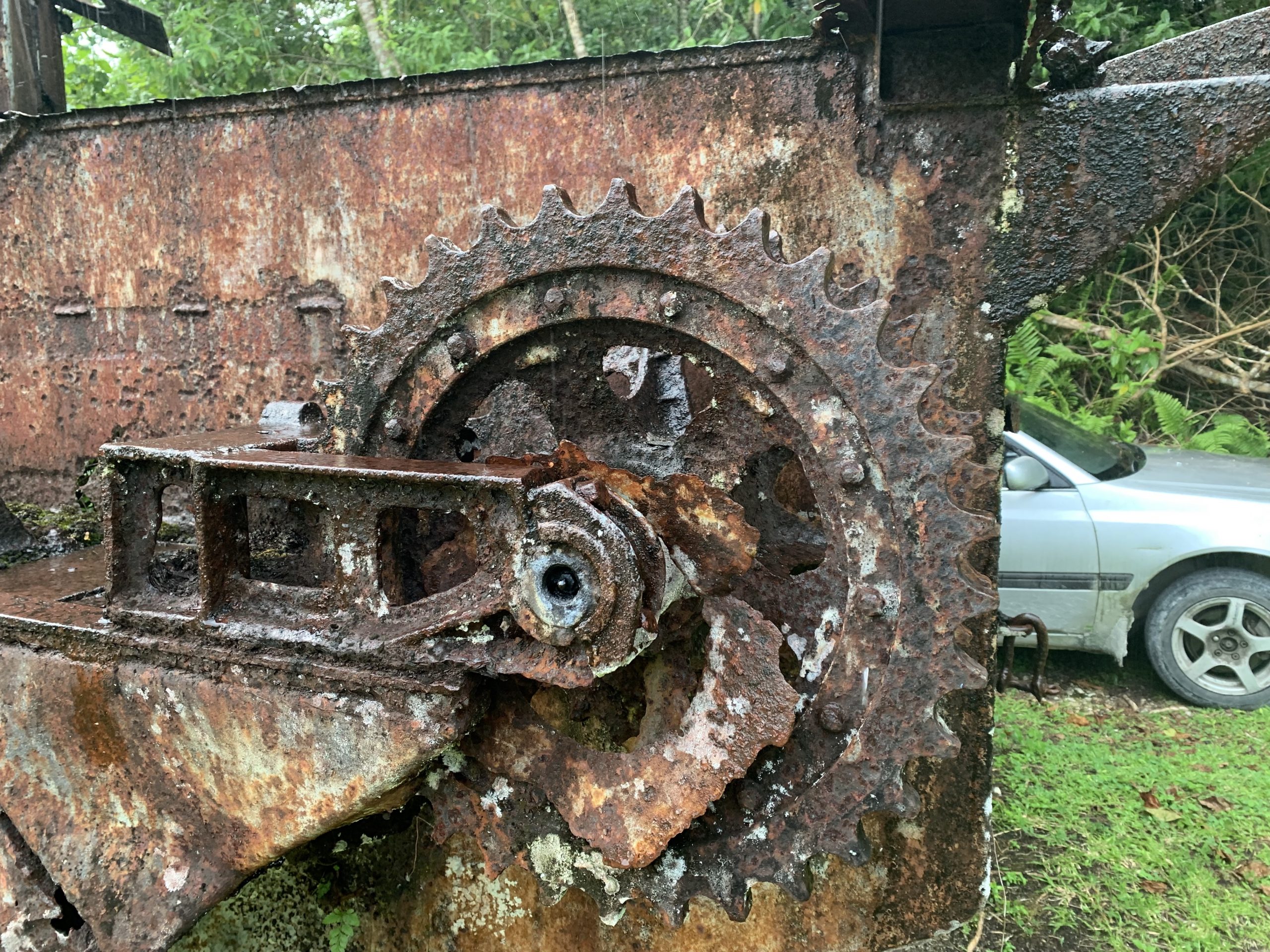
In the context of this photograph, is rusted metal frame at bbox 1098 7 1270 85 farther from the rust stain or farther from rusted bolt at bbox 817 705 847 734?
the rust stain

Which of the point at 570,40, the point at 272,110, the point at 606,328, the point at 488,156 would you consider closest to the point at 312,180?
the point at 272,110

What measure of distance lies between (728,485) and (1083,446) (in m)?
4.19

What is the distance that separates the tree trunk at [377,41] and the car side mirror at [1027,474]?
641 centimetres

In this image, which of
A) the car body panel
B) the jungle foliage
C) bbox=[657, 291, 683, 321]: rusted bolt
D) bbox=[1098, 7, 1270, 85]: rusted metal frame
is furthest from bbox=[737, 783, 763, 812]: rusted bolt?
the jungle foliage

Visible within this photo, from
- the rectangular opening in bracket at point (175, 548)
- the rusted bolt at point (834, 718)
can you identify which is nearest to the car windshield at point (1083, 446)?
the rusted bolt at point (834, 718)

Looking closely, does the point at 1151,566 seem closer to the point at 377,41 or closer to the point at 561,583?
the point at 561,583

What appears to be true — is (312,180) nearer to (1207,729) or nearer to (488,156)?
(488,156)

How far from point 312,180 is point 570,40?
745cm

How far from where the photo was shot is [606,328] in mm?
1879

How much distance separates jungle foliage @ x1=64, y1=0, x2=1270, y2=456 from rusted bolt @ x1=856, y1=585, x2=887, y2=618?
6.19 meters

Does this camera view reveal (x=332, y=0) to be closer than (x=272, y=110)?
No

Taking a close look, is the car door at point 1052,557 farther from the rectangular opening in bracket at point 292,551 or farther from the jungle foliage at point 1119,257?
the rectangular opening in bracket at point 292,551

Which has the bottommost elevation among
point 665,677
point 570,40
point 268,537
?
point 665,677

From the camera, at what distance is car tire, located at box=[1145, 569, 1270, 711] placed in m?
4.78
